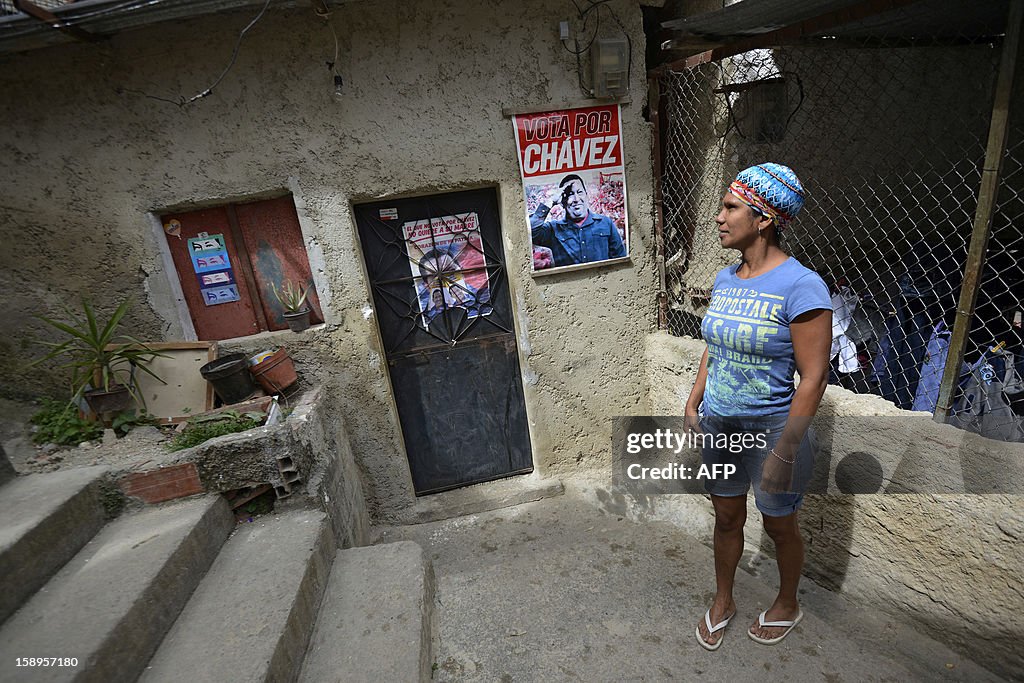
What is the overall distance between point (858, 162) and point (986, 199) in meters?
1.57

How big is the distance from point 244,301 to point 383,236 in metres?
1.02

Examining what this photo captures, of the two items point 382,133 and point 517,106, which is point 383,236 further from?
point 517,106

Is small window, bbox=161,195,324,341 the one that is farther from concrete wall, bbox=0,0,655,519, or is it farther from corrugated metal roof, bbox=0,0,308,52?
corrugated metal roof, bbox=0,0,308,52

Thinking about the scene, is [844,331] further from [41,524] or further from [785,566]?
[41,524]

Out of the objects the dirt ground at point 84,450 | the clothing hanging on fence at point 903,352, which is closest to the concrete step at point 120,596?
the dirt ground at point 84,450

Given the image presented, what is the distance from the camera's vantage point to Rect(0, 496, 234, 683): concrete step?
1.49 m

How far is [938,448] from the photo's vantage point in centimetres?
191

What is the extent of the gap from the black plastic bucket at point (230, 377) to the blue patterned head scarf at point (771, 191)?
105 inches

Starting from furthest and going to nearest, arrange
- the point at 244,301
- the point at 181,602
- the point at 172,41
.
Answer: the point at 244,301 < the point at 172,41 < the point at 181,602

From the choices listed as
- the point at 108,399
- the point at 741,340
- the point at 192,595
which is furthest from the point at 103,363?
the point at 741,340

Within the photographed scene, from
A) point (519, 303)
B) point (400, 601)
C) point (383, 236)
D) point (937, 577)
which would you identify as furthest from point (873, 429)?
point (383, 236)

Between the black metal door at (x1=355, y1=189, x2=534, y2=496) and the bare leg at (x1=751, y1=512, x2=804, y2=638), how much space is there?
1.94 metres

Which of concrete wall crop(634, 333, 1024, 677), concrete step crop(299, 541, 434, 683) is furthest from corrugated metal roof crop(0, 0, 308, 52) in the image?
concrete wall crop(634, 333, 1024, 677)

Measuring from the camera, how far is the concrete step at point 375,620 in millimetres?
1768
